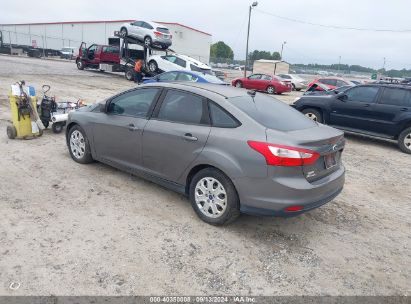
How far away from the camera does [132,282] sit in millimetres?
3076

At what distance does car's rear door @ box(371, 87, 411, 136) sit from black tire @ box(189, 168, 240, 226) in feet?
22.2

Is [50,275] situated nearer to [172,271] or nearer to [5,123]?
[172,271]

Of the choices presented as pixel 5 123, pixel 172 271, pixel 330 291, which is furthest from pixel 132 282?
pixel 5 123

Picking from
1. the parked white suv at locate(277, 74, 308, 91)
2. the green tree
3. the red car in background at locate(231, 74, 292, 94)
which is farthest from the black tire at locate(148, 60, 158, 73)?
the green tree

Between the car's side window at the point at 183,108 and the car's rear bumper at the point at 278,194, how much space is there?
3.26ft

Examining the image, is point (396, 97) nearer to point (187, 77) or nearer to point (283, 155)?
point (283, 155)

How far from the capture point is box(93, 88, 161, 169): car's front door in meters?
4.78

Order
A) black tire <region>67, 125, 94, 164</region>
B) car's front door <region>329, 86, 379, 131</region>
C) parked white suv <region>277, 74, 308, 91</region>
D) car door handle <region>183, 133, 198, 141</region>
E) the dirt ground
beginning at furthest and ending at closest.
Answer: parked white suv <region>277, 74, 308, 91</region>, car's front door <region>329, 86, 379, 131</region>, black tire <region>67, 125, 94, 164</region>, car door handle <region>183, 133, 198, 141</region>, the dirt ground

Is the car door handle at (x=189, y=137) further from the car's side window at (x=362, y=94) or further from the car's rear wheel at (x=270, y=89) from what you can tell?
the car's rear wheel at (x=270, y=89)

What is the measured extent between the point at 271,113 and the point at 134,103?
196cm

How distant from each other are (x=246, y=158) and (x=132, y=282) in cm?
164

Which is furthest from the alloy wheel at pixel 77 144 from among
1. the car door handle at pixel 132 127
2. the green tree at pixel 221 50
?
the green tree at pixel 221 50

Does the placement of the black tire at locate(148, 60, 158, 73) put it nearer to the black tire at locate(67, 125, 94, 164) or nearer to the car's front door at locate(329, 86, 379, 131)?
the car's front door at locate(329, 86, 379, 131)

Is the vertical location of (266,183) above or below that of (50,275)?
above
